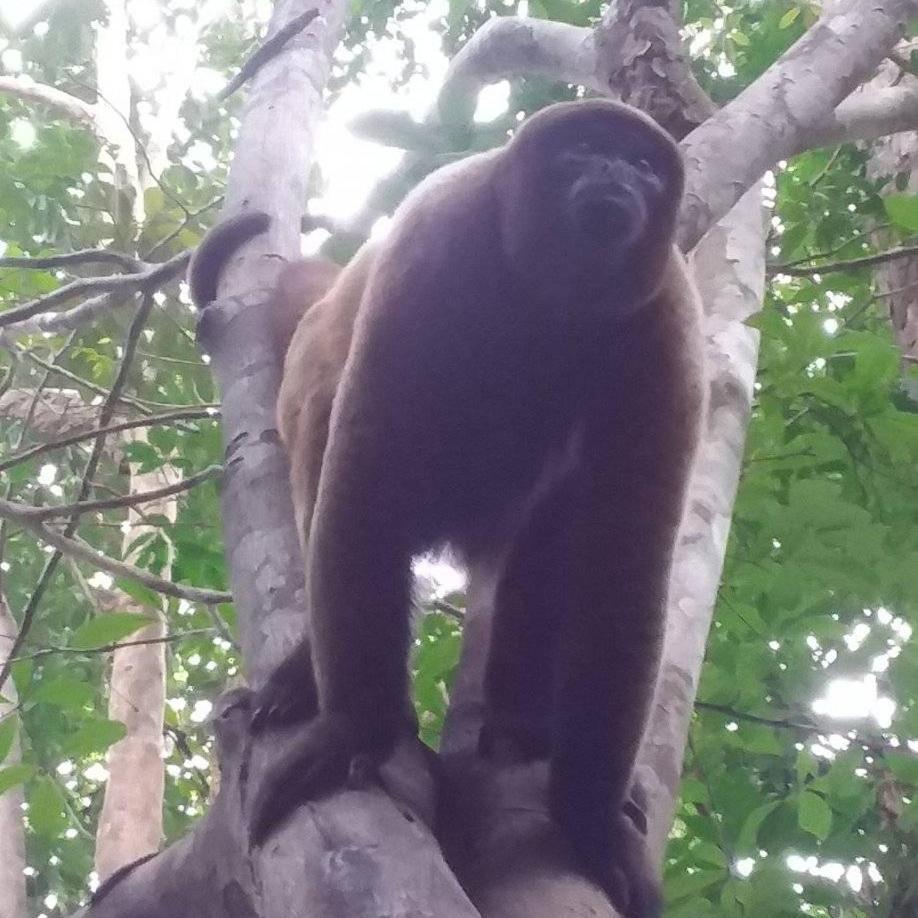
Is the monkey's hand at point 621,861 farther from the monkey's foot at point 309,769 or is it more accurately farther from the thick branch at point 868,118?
the thick branch at point 868,118

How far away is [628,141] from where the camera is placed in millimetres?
2604

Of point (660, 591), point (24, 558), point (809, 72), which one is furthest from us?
point (24, 558)

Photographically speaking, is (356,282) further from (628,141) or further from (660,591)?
(660,591)

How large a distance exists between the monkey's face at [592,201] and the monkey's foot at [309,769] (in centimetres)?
113

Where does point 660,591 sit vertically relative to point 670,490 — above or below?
below

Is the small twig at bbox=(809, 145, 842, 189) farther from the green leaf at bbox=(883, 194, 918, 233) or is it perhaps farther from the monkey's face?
the monkey's face

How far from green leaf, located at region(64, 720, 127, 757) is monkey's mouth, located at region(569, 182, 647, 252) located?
1466 millimetres

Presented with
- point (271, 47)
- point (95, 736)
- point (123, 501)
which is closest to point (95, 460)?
point (123, 501)

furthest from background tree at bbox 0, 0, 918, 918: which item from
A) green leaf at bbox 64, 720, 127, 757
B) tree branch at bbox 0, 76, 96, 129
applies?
tree branch at bbox 0, 76, 96, 129

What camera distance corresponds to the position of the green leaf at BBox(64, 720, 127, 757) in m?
2.50

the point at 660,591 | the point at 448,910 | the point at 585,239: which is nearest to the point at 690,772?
the point at 660,591

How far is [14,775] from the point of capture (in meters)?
2.48

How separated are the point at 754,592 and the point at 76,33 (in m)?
8.85

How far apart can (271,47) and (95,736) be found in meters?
2.11
